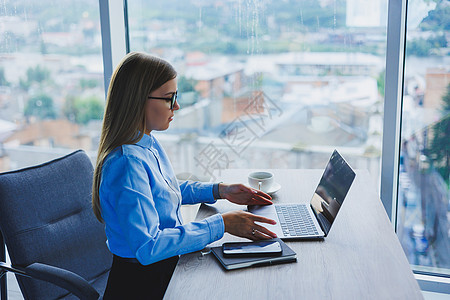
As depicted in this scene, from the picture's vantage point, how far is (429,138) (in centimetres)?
217

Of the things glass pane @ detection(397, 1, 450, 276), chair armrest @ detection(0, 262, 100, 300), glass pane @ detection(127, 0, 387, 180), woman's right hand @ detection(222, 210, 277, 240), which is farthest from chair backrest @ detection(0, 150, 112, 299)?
glass pane @ detection(397, 1, 450, 276)

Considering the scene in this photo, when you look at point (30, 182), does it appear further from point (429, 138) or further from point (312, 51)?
point (429, 138)

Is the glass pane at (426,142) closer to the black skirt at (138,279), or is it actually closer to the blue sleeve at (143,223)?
the blue sleeve at (143,223)

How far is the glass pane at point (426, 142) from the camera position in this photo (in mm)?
2059

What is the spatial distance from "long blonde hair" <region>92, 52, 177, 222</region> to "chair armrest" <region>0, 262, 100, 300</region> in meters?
0.31

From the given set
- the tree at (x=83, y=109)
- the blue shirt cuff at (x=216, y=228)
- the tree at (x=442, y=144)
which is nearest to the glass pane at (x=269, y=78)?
the tree at (x=442, y=144)

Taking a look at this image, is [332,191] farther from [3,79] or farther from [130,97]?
[3,79]

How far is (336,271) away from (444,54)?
129 cm

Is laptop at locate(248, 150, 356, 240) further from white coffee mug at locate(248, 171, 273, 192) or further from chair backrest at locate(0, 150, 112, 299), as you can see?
chair backrest at locate(0, 150, 112, 299)

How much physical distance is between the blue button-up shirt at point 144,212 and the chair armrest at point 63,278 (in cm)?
13

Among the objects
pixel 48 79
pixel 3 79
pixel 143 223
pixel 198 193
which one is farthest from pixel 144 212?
pixel 3 79

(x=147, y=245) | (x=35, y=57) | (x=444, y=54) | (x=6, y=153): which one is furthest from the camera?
(x=6, y=153)

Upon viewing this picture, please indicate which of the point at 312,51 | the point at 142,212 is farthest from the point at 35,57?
the point at 142,212

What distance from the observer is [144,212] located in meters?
1.24
